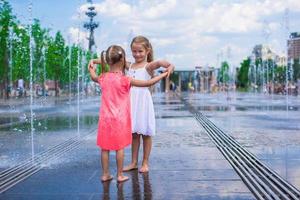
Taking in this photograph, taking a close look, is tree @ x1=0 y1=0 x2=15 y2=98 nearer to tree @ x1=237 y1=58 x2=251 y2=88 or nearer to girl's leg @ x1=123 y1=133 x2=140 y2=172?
girl's leg @ x1=123 y1=133 x2=140 y2=172

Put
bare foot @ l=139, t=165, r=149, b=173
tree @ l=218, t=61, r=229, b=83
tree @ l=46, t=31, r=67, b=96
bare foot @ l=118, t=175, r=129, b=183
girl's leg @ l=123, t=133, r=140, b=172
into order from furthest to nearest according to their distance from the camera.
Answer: tree @ l=218, t=61, r=229, b=83, tree @ l=46, t=31, r=67, b=96, girl's leg @ l=123, t=133, r=140, b=172, bare foot @ l=139, t=165, r=149, b=173, bare foot @ l=118, t=175, r=129, b=183

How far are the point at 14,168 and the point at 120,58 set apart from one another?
2259 mm

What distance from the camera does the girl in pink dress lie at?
6.66m

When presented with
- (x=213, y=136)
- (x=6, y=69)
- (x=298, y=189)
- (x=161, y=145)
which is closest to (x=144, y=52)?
Answer: (x=298, y=189)

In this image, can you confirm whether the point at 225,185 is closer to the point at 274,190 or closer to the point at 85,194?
the point at 274,190

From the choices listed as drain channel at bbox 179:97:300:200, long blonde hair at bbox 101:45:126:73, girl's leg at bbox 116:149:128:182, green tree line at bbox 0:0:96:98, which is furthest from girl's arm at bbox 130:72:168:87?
green tree line at bbox 0:0:96:98

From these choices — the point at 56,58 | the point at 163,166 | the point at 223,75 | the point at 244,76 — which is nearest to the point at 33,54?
the point at 56,58

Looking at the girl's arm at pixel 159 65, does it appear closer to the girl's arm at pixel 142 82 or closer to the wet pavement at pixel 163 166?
the girl's arm at pixel 142 82

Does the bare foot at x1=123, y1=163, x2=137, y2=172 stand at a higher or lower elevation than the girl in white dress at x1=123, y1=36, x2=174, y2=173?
lower

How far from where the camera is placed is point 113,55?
667cm

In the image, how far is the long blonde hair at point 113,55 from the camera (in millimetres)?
6664

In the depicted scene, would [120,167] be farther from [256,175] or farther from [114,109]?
[256,175]

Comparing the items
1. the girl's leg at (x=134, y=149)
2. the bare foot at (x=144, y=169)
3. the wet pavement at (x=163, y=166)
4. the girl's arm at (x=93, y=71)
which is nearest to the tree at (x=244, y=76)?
the wet pavement at (x=163, y=166)

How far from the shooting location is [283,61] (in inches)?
5837
